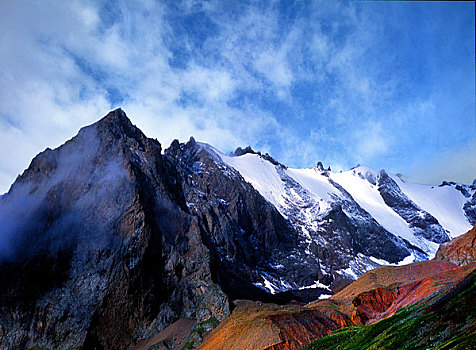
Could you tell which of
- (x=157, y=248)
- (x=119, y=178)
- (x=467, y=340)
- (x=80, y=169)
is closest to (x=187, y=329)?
(x=157, y=248)

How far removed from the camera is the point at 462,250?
99125 mm

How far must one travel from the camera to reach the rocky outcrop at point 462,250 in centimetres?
9425

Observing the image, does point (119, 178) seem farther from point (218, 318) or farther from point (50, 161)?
point (218, 318)

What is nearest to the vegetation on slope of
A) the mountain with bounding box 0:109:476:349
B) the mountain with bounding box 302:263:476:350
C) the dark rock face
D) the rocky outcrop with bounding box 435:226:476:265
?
the mountain with bounding box 302:263:476:350

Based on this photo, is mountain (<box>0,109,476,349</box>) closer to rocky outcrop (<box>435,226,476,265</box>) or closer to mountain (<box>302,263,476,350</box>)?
rocky outcrop (<box>435,226,476,265</box>)

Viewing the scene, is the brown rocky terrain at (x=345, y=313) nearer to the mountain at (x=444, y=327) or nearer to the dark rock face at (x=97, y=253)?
the dark rock face at (x=97, y=253)

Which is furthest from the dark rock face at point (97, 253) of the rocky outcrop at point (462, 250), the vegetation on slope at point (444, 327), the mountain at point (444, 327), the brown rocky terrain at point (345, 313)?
the mountain at point (444, 327)

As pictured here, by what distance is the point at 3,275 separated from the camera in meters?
144

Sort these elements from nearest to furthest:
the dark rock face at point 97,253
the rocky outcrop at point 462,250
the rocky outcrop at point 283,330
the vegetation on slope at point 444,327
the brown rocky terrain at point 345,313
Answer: the vegetation on slope at point 444,327
the brown rocky terrain at point 345,313
the rocky outcrop at point 283,330
the rocky outcrop at point 462,250
the dark rock face at point 97,253

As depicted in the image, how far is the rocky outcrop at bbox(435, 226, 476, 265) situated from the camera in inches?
3711

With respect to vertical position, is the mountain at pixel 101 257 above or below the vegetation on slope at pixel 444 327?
above

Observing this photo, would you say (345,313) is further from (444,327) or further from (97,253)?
(97,253)

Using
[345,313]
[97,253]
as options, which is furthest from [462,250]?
[97,253]

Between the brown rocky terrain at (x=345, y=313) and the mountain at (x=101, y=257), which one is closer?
the brown rocky terrain at (x=345, y=313)
